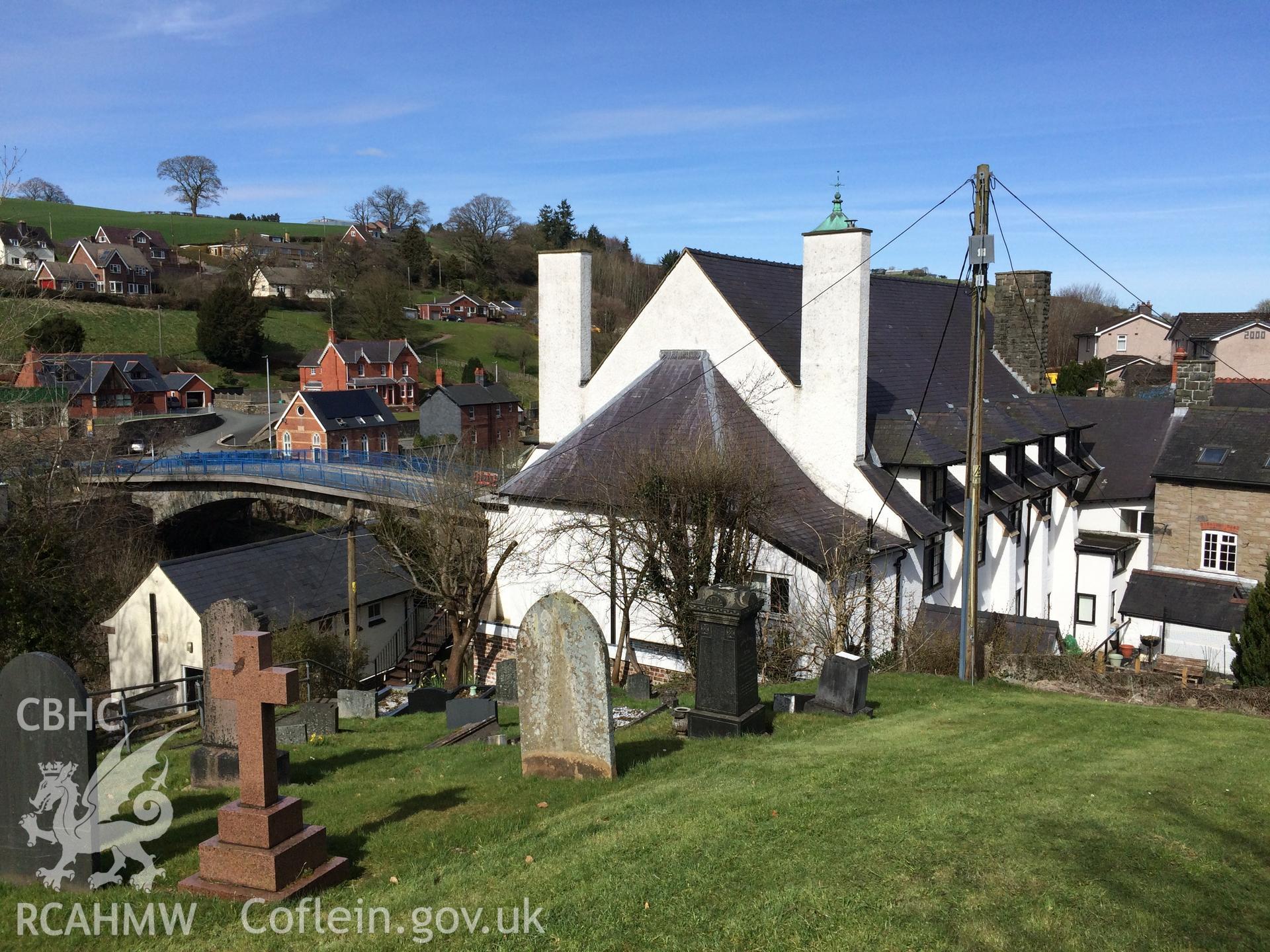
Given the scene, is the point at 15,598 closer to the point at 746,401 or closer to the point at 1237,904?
the point at 746,401

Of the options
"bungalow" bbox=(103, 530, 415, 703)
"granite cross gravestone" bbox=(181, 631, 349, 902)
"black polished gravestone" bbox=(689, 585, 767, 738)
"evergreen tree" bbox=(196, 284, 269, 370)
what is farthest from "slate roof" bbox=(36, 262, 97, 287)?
"granite cross gravestone" bbox=(181, 631, 349, 902)

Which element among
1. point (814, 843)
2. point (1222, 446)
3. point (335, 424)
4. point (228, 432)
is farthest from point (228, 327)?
point (814, 843)

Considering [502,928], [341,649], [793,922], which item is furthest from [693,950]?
[341,649]

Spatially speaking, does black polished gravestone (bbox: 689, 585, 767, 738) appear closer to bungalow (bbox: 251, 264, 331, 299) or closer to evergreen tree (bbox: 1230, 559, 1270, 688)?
evergreen tree (bbox: 1230, 559, 1270, 688)

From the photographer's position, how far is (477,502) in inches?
882

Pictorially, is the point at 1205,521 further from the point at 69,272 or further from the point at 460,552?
the point at 69,272

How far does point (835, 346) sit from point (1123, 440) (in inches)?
752

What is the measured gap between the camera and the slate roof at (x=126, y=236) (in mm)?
112188

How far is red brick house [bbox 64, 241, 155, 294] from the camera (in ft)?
317

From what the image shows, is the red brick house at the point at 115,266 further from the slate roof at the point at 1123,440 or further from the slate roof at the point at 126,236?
the slate roof at the point at 1123,440

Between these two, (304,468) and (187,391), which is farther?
(187,391)

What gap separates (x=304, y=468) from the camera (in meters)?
39.4

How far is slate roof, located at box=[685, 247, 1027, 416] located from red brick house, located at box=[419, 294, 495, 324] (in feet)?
267

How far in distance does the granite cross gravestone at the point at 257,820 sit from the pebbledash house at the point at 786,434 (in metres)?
12.0
